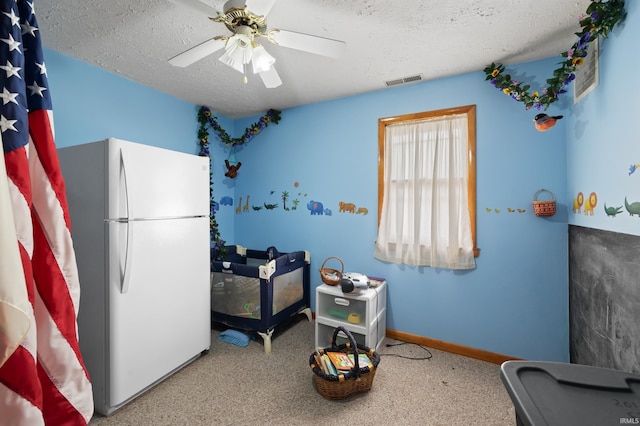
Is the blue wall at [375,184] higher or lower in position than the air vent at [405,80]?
lower

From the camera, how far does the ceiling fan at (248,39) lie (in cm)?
134

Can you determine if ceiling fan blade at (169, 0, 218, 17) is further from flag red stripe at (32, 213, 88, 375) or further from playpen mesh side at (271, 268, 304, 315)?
playpen mesh side at (271, 268, 304, 315)

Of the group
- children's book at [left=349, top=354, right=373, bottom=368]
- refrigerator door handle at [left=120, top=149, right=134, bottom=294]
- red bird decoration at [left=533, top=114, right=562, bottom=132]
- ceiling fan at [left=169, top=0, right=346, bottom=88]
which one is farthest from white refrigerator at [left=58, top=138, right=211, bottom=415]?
red bird decoration at [left=533, top=114, right=562, bottom=132]

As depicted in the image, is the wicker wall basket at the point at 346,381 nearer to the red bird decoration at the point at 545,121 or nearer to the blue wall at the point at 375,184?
the blue wall at the point at 375,184

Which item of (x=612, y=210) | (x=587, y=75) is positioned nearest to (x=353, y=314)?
(x=612, y=210)

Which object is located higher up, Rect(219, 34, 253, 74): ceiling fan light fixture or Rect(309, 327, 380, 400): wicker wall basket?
Rect(219, 34, 253, 74): ceiling fan light fixture

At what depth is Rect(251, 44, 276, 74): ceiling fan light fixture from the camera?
5.22 feet

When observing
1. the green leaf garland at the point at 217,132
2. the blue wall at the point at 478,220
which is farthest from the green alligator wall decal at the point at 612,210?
the green leaf garland at the point at 217,132

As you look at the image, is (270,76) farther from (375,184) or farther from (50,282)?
(50,282)

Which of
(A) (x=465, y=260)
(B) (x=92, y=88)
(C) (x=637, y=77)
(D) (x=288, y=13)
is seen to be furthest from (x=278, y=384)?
(B) (x=92, y=88)

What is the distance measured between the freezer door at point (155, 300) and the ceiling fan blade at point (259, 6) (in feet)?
4.65

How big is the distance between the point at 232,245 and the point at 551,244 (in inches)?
128

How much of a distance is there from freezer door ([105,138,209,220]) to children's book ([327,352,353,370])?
59.0 inches

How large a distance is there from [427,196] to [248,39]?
1896 millimetres
